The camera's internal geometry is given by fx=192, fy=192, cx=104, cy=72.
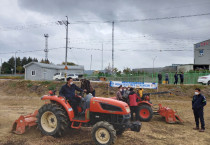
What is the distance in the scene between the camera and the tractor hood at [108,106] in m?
5.18

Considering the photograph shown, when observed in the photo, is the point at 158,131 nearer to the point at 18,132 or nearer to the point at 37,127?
the point at 37,127

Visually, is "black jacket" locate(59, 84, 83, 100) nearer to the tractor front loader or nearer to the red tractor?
the red tractor

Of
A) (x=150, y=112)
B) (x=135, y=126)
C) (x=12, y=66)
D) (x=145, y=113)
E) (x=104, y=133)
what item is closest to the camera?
(x=104, y=133)

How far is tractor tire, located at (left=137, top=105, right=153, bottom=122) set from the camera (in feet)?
26.3

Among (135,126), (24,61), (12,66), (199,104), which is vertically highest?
(24,61)

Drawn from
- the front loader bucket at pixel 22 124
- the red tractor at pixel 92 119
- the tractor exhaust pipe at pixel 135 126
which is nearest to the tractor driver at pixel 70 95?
the red tractor at pixel 92 119

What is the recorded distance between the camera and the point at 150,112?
801 centimetres

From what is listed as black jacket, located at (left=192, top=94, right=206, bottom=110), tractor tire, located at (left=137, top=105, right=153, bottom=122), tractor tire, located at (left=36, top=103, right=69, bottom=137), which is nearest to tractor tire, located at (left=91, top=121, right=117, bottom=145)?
tractor tire, located at (left=36, top=103, right=69, bottom=137)

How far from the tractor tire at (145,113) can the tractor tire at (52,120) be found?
12.1 ft

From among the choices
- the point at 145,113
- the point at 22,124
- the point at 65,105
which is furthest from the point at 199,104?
the point at 22,124

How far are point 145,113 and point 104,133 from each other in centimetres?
369

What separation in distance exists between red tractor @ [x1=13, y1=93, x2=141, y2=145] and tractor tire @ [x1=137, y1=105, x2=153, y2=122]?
2.56m

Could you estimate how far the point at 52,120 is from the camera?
18.8 feet

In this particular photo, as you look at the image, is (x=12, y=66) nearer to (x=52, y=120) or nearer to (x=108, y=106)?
(x=52, y=120)
